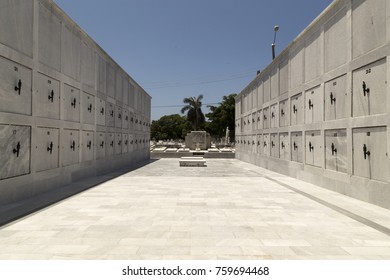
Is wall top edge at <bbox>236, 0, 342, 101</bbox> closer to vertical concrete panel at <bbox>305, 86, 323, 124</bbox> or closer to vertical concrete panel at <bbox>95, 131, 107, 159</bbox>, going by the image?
vertical concrete panel at <bbox>305, 86, 323, 124</bbox>

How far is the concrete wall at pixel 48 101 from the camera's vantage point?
26.0 ft

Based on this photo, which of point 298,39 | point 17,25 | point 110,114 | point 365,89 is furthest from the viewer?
point 110,114

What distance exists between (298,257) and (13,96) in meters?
9.15

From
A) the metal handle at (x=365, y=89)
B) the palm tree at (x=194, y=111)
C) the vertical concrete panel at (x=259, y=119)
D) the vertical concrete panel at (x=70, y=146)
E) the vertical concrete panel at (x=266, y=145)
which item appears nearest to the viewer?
the metal handle at (x=365, y=89)

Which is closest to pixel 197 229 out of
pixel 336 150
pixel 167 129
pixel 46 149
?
pixel 336 150

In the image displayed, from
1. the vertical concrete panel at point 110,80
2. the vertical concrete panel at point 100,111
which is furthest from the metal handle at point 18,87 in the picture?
the vertical concrete panel at point 110,80

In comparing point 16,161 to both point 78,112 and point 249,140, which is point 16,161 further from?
point 249,140

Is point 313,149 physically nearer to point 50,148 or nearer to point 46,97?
point 50,148

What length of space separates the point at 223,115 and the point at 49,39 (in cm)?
5790

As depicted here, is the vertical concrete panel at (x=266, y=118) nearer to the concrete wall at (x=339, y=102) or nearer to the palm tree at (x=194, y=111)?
the concrete wall at (x=339, y=102)

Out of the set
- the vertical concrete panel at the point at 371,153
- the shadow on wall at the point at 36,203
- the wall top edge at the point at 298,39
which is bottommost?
the shadow on wall at the point at 36,203

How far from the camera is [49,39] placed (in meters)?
10.1

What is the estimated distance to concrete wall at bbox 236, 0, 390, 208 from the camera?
25.7 feet

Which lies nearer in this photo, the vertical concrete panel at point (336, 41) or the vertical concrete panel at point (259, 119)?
the vertical concrete panel at point (336, 41)
